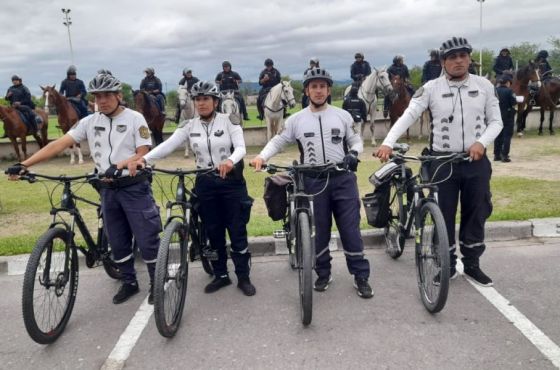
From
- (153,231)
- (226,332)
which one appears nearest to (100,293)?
(153,231)

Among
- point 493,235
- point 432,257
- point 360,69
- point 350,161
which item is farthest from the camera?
point 360,69

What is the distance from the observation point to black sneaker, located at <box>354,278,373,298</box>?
416cm

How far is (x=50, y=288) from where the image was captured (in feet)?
12.2

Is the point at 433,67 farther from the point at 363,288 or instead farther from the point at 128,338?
the point at 128,338

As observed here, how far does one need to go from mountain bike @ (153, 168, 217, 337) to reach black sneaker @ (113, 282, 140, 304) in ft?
2.57

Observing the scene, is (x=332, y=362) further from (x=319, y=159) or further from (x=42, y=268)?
(x=42, y=268)

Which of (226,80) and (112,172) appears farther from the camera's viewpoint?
(226,80)

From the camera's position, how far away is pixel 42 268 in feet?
11.8

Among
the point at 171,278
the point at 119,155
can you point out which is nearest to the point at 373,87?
the point at 119,155

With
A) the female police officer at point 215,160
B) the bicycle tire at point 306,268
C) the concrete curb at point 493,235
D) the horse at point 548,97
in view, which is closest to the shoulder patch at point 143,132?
the female police officer at point 215,160

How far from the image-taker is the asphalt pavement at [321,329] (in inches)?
126

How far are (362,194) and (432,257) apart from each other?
3.95m

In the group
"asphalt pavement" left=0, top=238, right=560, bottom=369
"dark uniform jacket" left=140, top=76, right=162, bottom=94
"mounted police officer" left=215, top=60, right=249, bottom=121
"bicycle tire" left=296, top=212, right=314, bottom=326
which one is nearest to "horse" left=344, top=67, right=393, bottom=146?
"mounted police officer" left=215, top=60, right=249, bottom=121

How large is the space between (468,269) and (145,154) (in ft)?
10.4
